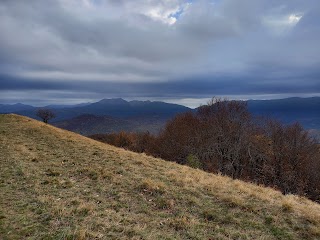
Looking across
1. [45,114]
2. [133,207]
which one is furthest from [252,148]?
[45,114]

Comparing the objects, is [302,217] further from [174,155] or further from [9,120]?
[174,155]

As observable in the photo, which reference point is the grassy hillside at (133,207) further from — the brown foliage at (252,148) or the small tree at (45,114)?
the small tree at (45,114)

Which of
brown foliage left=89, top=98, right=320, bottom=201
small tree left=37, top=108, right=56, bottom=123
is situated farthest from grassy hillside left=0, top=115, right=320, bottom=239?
small tree left=37, top=108, right=56, bottom=123

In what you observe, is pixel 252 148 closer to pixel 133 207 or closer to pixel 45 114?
pixel 133 207

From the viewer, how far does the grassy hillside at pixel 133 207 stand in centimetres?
845

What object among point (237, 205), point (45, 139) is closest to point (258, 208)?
point (237, 205)

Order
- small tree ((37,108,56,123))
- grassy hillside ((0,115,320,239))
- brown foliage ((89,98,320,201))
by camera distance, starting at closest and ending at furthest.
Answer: grassy hillside ((0,115,320,239)) → brown foliage ((89,98,320,201)) → small tree ((37,108,56,123))

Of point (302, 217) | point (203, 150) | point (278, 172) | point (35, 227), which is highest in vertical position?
point (35, 227)

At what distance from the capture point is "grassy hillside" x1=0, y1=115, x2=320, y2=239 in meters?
8.45

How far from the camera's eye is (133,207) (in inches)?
411

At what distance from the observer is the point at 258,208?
10734mm

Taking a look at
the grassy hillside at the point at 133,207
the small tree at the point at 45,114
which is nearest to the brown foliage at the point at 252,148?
the small tree at the point at 45,114

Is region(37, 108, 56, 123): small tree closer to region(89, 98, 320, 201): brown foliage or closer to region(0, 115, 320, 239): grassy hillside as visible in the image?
region(89, 98, 320, 201): brown foliage

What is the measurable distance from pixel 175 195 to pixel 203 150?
40.3m
